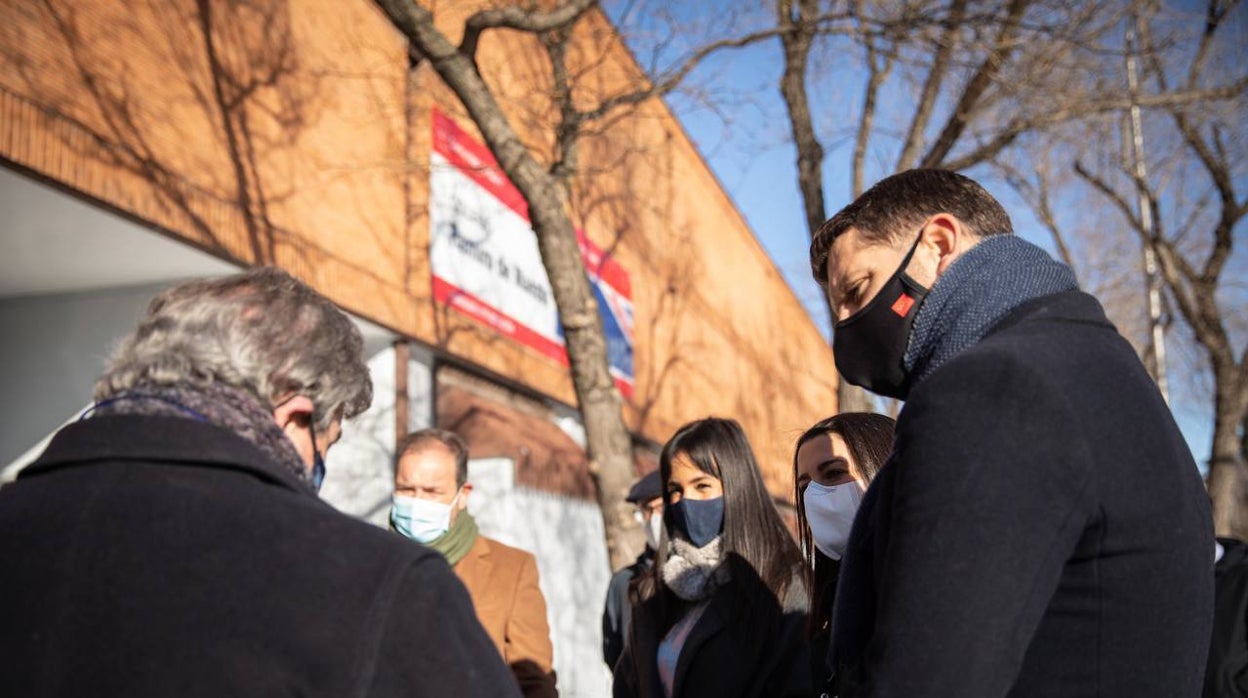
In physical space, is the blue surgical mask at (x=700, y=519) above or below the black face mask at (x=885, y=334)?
below

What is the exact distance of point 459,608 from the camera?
5.70 ft

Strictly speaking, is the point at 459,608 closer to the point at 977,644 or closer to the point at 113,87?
the point at 977,644

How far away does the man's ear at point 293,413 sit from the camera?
1.92 meters

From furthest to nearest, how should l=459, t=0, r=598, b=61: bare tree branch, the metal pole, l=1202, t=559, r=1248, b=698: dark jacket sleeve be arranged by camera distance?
the metal pole → l=459, t=0, r=598, b=61: bare tree branch → l=1202, t=559, r=1248, b=698: dark jacket sleeve

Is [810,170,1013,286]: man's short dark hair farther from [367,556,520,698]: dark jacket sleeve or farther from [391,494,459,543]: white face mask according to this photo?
[391,494,459,543]: white face mask

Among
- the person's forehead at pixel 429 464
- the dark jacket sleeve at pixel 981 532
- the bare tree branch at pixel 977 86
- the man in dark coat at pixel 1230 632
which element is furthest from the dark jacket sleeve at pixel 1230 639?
the bare tree branch at pixel 977 86

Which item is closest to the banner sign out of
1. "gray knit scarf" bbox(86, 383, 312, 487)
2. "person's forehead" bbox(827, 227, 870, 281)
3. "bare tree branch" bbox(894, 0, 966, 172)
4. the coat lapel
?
"bare tree branch" bbox(894, 0, 966, 172)

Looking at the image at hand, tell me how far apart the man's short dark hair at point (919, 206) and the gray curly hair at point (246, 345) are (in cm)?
98

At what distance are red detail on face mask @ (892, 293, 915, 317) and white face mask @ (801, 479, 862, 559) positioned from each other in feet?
4.21

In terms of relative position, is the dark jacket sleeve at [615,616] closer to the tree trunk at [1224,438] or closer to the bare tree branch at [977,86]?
the bare tree branch at [977,86]

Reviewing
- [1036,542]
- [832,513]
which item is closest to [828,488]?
[832,513]

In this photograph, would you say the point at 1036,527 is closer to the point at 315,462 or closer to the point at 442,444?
the point at 315,462

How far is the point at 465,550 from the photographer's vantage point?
4.98m

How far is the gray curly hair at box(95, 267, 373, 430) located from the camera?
6.03 feet
